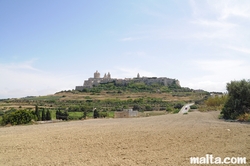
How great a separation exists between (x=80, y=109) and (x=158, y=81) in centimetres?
8290

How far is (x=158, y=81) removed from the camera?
132625 mm

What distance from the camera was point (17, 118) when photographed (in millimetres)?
24516

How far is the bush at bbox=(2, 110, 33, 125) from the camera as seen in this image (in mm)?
24312

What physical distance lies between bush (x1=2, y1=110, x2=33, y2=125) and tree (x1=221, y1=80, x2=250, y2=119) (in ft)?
69.7

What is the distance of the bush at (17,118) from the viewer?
24.3 m

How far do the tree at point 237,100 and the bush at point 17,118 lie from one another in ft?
69.7

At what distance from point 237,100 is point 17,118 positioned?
22.5 metres

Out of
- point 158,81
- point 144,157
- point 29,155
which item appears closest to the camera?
point 144,157

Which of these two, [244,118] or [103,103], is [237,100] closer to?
[244,118]

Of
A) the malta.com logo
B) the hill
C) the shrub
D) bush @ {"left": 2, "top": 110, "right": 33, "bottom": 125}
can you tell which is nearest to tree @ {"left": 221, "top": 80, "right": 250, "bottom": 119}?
the shrub

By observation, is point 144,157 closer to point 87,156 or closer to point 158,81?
point 87,156

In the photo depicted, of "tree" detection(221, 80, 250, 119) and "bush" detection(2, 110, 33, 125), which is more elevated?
"tree" detection(221, 80, 250, 119)

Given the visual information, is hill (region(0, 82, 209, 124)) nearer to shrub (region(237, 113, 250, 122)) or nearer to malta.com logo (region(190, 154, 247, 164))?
shrub (region(237, 113, 250, 122))

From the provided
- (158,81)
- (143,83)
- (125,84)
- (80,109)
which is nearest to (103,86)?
(125,84)
